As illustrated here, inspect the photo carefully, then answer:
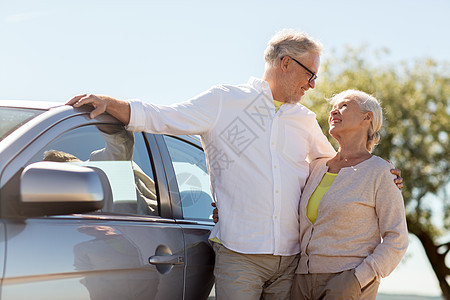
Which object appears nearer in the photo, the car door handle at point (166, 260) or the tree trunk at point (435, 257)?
the car door handle at point (166, 260)

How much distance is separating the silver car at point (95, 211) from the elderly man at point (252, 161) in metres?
0.19

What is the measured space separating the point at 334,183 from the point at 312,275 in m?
0.53

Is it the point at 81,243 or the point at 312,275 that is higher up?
Result: the point at 81,243

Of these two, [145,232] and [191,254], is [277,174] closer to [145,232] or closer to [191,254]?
[191,254]

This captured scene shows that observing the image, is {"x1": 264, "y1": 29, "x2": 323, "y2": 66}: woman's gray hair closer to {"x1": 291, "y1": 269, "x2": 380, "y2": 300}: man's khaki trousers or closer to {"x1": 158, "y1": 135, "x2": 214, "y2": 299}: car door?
{"x1": 158, "y1": 135, "x2": 214, "y2": 299}: car door

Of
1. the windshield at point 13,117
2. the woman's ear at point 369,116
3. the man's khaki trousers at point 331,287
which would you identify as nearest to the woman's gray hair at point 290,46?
the woman's ear at point 369,116

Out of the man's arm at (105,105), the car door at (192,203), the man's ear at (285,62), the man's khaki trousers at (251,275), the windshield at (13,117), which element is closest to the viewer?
the windshield at (13,117)

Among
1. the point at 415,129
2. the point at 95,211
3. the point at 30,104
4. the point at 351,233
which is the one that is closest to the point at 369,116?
the point at 351,233

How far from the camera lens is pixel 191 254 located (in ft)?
10.6

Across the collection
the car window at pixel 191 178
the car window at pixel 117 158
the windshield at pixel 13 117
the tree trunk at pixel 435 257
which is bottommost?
the tree trunk at pixel 435 257

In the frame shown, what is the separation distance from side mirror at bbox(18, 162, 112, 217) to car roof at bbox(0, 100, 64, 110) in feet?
1.91

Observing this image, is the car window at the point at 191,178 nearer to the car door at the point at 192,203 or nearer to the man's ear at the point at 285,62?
the car door at the point at 192,203

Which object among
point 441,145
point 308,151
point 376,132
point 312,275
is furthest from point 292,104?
point 441,145

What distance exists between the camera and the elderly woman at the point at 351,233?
315 cm
